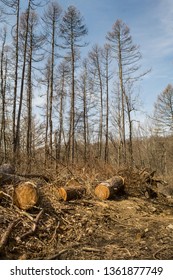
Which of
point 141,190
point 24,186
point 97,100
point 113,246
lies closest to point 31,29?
point 97,100

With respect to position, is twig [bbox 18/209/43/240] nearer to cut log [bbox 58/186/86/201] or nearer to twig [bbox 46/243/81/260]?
twig [bbox 46/243/81/260]

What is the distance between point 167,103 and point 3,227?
29736mm

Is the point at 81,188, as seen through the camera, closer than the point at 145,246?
No

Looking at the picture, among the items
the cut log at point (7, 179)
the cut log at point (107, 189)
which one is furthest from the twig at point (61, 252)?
the cut log at point (107, 189)

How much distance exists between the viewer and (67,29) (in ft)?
66.3

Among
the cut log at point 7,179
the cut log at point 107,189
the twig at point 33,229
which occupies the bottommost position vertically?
the twig at point 33,229

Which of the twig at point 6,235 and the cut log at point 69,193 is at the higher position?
the cut log at point 69,193

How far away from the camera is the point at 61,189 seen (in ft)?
20.8

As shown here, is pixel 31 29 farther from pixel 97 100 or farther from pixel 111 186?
pixel 111 186

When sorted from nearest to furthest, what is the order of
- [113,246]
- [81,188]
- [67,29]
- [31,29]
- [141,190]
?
[113,246] < [81,188] < [141,190] < [31,29] < [67,29]

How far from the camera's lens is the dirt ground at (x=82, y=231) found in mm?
3838

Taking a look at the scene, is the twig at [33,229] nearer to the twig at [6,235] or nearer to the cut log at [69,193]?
the twig at [6,235]

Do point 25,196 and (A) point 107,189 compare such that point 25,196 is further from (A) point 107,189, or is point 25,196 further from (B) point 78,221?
(A) point 107,189

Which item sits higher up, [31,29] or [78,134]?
[31,29]
